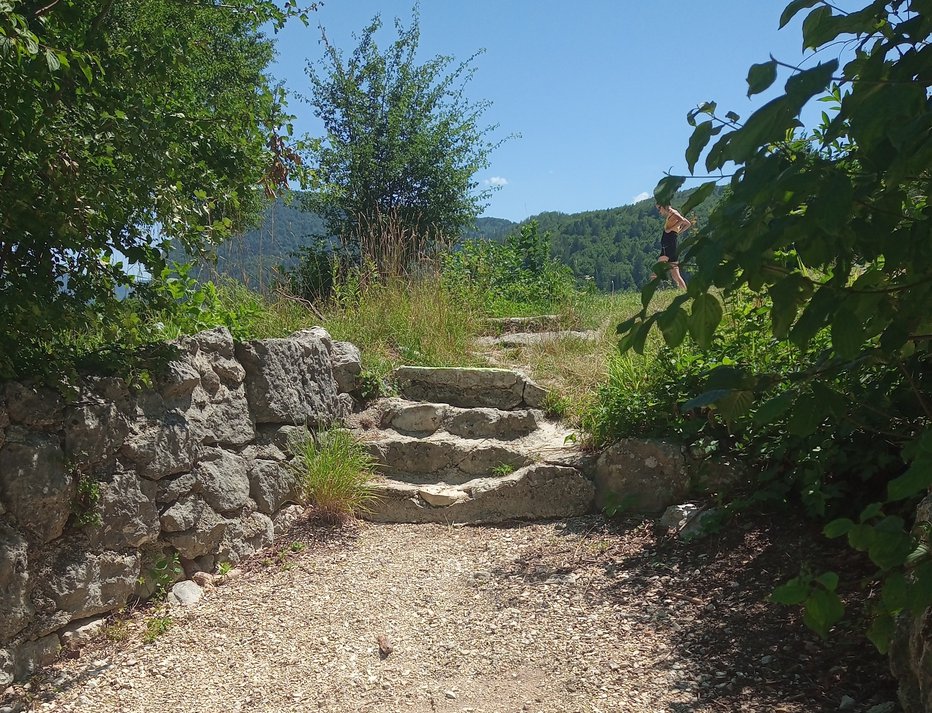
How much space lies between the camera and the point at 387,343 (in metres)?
6.46

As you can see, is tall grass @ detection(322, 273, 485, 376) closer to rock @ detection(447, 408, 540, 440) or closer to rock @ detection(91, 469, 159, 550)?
rock @ detection(447, 408, 540, 440)

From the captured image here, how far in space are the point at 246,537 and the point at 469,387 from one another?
2165 mm

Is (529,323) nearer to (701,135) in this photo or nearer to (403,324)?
(403,324)

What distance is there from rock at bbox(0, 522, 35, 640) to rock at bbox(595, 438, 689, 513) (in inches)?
117

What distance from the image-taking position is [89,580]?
11.1 ft

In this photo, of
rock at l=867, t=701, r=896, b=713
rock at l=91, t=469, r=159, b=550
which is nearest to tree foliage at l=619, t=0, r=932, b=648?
rock at l=867, t=701, r=896, b=713

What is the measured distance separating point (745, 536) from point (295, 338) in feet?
9.94

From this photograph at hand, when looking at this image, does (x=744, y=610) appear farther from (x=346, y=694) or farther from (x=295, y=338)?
(x=295, y=338)

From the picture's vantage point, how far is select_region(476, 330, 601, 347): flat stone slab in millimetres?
6773

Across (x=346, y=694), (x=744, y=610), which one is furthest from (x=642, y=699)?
(x=346, y=694)

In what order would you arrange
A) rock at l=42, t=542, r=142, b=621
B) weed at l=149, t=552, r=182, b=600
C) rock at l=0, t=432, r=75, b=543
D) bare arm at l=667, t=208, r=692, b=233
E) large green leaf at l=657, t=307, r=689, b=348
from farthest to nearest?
bare arm at l=667, t=208, r=692, b=233 < weed at l=149, t=552, r=182, b=600 < rock at l=42, t=542, r=142, b=621 < rock at l=0, t=432, r=75, b=543 < large green leaf at l=657, t=307, r=689, b=348

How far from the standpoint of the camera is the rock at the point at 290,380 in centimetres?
462

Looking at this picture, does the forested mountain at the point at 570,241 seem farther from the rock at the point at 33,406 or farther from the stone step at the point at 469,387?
the stone step at the point at 469,387

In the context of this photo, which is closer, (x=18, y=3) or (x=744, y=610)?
(x=18, y=3)
